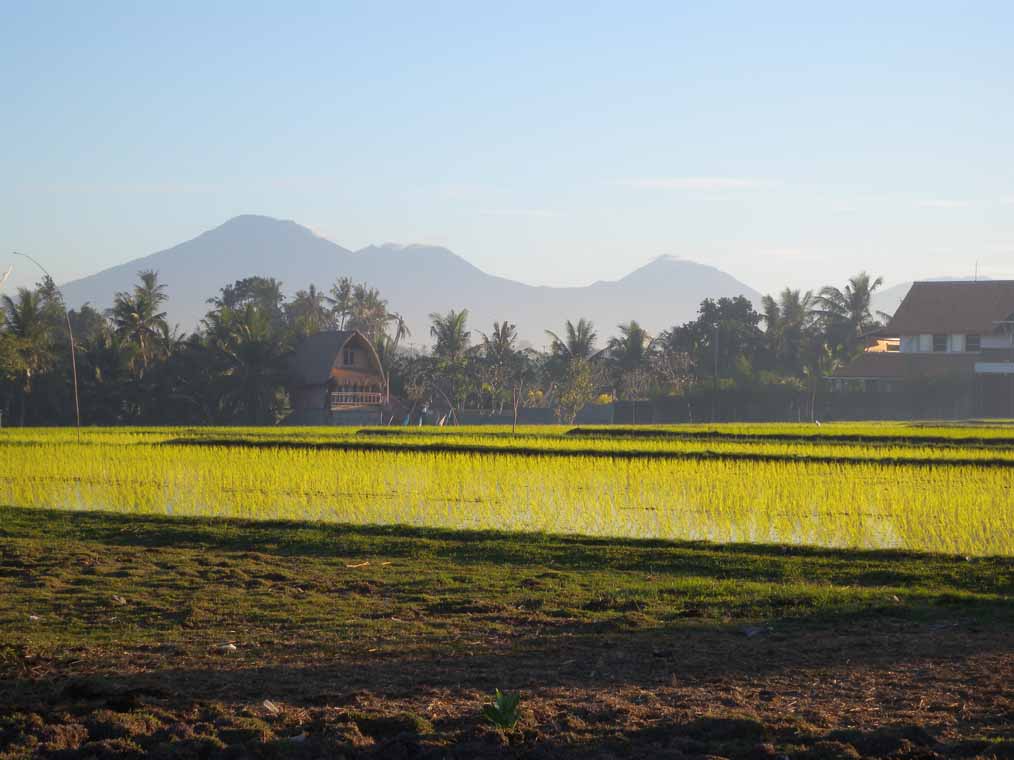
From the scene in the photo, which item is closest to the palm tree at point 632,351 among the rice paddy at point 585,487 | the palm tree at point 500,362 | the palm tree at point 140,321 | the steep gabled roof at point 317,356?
the palm tree at point 500,362

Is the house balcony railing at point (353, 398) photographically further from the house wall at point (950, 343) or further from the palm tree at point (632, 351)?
the house wall at point (950, 343)

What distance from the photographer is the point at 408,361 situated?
67062 millimetres

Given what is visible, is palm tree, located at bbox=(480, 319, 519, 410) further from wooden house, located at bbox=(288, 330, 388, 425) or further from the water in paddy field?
the water in paddy field

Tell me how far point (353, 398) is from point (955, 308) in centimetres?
3394

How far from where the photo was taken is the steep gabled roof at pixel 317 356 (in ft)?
191

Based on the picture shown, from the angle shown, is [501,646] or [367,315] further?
[367,315]

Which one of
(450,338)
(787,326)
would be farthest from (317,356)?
(787,326)

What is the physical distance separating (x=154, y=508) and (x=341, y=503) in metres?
2.72

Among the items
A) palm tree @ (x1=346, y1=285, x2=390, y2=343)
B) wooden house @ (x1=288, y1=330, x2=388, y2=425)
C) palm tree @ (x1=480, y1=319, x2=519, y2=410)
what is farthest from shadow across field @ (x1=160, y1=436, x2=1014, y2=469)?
palm tree @ (x1=346, y1=285, x2=390, y2=343)

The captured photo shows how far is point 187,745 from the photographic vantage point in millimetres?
5543

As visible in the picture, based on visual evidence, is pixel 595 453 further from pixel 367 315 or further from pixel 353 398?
pixel 367 315

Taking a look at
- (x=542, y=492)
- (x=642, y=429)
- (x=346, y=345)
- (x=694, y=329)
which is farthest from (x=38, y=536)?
(x=694, y=329)

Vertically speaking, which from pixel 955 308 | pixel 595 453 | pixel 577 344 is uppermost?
pixel 955 308

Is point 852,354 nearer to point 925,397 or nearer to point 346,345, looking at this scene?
point 925,397
